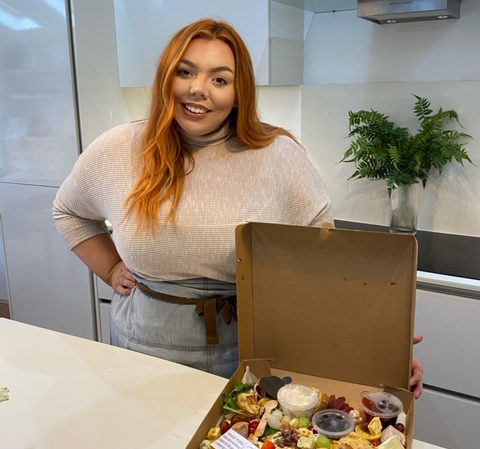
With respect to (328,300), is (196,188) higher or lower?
higher

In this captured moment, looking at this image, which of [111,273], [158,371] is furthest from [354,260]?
[111,273]

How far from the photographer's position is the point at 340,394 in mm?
917

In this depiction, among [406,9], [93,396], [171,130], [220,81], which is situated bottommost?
[93,396]

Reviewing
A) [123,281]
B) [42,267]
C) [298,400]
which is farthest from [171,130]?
[42,267]

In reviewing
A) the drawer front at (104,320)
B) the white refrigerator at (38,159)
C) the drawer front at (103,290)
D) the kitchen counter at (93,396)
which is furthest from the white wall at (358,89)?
the kitchen counter at (93,396)

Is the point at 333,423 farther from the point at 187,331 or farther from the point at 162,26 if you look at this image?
the point at 162,26

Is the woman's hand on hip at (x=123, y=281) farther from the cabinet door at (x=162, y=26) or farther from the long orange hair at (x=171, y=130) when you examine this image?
the cabinet door at (x=162, y=26)

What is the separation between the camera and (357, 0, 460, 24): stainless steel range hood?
1.81 metres

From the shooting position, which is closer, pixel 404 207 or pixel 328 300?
pixel 328 300

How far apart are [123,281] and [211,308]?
295mm

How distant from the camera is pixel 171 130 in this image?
124cm

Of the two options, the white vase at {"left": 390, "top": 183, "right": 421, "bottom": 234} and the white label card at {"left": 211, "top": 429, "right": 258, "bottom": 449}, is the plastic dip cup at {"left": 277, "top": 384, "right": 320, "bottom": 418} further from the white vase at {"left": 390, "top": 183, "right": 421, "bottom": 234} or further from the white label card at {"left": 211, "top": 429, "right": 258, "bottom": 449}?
the white vase at {"left": 390, "top": 183, "right": 421, "bottom": 234}

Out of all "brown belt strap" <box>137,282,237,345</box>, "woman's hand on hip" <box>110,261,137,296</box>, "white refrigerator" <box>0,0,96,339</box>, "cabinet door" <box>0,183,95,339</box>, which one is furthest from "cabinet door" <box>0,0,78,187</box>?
"brown belt strap" <box>137,282,237,345</box>

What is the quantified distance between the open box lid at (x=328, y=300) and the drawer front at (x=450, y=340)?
0.99 metres
